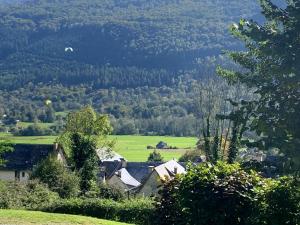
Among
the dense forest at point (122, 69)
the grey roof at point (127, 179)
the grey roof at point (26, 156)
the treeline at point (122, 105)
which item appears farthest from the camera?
the dense forest at point (122, 69)

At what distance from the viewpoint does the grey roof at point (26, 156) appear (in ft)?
154

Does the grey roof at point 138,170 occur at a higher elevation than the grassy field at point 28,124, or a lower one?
higher

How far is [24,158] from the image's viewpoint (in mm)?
47750

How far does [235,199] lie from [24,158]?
3741 cm

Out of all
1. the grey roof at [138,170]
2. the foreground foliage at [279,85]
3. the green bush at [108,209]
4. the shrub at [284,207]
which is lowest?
the grey roof at [138,170]

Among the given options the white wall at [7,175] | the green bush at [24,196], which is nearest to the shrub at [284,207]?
the green bush at [24,196]

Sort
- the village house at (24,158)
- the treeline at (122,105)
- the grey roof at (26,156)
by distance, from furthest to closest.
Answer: the treeline at (122,105) → the grey roof at (26,156) → the village house at (24,158)

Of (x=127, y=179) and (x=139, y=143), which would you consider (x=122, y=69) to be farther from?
(x=127, y=179)

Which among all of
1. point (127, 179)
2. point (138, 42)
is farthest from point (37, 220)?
point (138, 42)

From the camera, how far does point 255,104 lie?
10.0m

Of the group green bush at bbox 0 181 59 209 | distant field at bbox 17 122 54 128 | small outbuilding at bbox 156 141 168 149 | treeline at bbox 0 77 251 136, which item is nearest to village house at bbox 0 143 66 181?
green bush at bbox 0 181 59 209

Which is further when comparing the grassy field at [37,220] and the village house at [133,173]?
the village house at [133,173]

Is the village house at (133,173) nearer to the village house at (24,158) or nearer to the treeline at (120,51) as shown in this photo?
the village house at (24,158)

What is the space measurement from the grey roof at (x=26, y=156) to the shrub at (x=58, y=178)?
1157 cm
